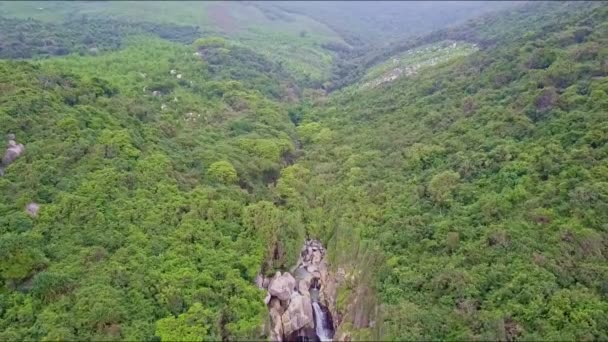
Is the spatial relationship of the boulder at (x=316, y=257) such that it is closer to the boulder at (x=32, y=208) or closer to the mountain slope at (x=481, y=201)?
the mountain slope at (x=481, y=201)

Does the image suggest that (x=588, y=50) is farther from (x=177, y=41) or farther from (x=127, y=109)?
(x=177, y=41)

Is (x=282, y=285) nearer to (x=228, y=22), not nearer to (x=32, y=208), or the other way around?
(x=32, y=208)

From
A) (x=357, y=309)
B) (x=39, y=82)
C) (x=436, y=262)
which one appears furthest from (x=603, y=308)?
(x=39, y=82)

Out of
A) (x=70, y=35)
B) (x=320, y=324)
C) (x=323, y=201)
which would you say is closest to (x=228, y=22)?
(x=70, y=35)

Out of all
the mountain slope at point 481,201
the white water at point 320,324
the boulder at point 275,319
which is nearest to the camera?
the mountain slope at point 481,201

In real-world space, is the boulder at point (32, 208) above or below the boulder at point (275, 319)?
→ above

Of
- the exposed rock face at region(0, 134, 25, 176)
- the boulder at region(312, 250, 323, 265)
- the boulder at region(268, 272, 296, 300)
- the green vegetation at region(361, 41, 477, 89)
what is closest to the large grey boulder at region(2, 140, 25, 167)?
the exposed rock face at region(0, 134, 25, 176)

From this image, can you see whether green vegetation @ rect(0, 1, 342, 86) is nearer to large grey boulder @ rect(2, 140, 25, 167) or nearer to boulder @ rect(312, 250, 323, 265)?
large grey boulder @ rect(2, 140, 25, 167)

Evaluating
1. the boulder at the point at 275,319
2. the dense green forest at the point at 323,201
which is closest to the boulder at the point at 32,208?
the dense green forest at the point at 323,201
